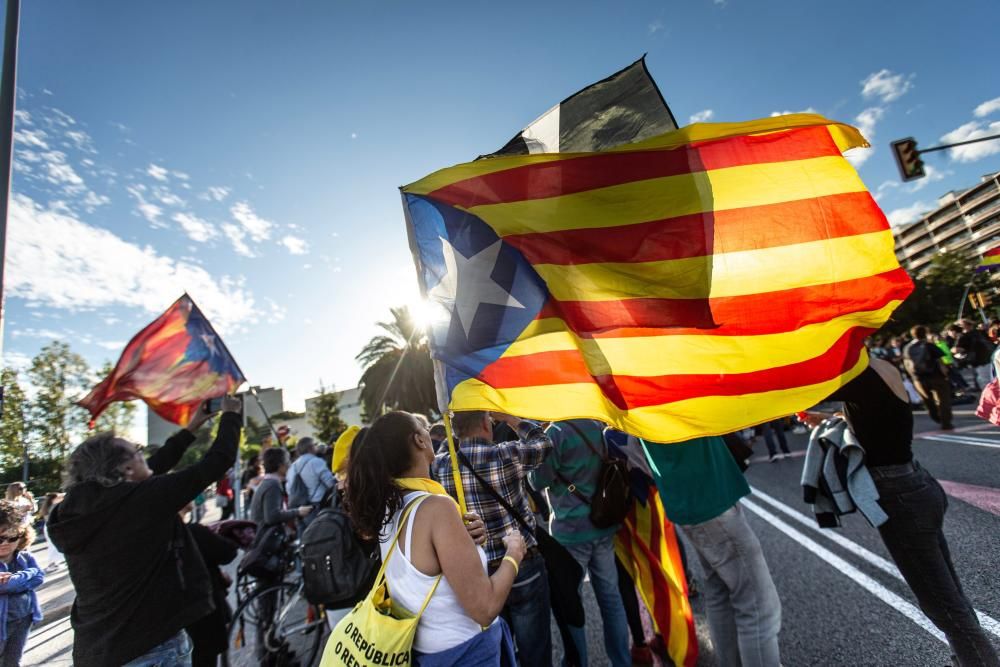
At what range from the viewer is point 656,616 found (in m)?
3.47

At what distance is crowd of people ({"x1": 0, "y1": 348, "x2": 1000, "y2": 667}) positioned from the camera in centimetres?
175

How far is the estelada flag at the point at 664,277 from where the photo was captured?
2.15 metres

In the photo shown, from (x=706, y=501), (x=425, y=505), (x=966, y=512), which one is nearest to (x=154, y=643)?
(x=425, y=505)

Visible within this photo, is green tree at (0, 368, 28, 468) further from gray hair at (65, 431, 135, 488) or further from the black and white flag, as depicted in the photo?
the black and white flag

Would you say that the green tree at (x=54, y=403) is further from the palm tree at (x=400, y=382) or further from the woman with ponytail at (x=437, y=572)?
the woman with ponytail at (x=437, y=572)

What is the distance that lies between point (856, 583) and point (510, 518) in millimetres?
3119

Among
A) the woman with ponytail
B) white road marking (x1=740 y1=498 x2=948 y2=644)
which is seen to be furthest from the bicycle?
white road marking (x1=740 y1=498 x2=948 y2=644)

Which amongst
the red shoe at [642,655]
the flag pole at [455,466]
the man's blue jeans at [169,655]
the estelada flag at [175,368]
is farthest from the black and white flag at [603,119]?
the estelada flag at [175,368]

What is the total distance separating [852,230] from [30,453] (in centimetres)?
3163

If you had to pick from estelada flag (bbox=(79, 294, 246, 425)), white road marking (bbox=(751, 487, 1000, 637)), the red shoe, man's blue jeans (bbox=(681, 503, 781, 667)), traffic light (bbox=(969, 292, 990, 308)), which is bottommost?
traffic light (bbox=(969, 292, 990, 308))

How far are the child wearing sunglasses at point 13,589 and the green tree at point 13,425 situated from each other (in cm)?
1796

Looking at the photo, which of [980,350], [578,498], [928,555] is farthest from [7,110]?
[980,350]

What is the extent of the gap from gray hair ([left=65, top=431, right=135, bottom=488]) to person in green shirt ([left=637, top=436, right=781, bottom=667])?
2930 mm

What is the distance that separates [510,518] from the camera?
9.48 feet
